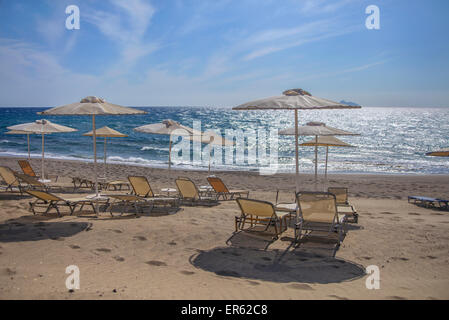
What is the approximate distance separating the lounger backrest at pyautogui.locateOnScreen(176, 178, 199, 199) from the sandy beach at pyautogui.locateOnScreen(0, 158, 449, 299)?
114cm

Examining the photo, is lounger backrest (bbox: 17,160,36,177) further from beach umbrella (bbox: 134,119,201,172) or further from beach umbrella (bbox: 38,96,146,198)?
beach umbrella (bbox: 38,96,146,198)

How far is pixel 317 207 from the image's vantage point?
211 inches

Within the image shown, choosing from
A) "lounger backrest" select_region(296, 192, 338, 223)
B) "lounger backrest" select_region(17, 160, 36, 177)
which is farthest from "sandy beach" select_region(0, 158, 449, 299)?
"lounger backrest" select_region(17, 160, 36, 177)

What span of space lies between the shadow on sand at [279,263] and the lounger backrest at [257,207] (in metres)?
0.42

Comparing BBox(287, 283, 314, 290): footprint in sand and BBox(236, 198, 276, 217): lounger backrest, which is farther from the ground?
BBox(236, 198, 276, 217): lounger backrest

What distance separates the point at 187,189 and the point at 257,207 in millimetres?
3404

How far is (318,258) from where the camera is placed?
4883 millimetres

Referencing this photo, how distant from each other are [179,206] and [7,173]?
4.24 metres

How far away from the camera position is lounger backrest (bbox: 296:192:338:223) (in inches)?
209

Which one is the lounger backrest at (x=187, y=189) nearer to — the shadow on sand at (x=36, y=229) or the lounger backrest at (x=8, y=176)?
the shadow on sand at (x=36, y=229)

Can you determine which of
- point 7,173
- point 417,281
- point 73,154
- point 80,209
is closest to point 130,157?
point 73,154

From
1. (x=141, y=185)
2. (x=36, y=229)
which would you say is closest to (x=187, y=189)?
(x=141, y=185)

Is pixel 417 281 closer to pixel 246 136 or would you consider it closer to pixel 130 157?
pixel 130 157

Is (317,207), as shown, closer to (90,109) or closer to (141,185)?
(90,109)
